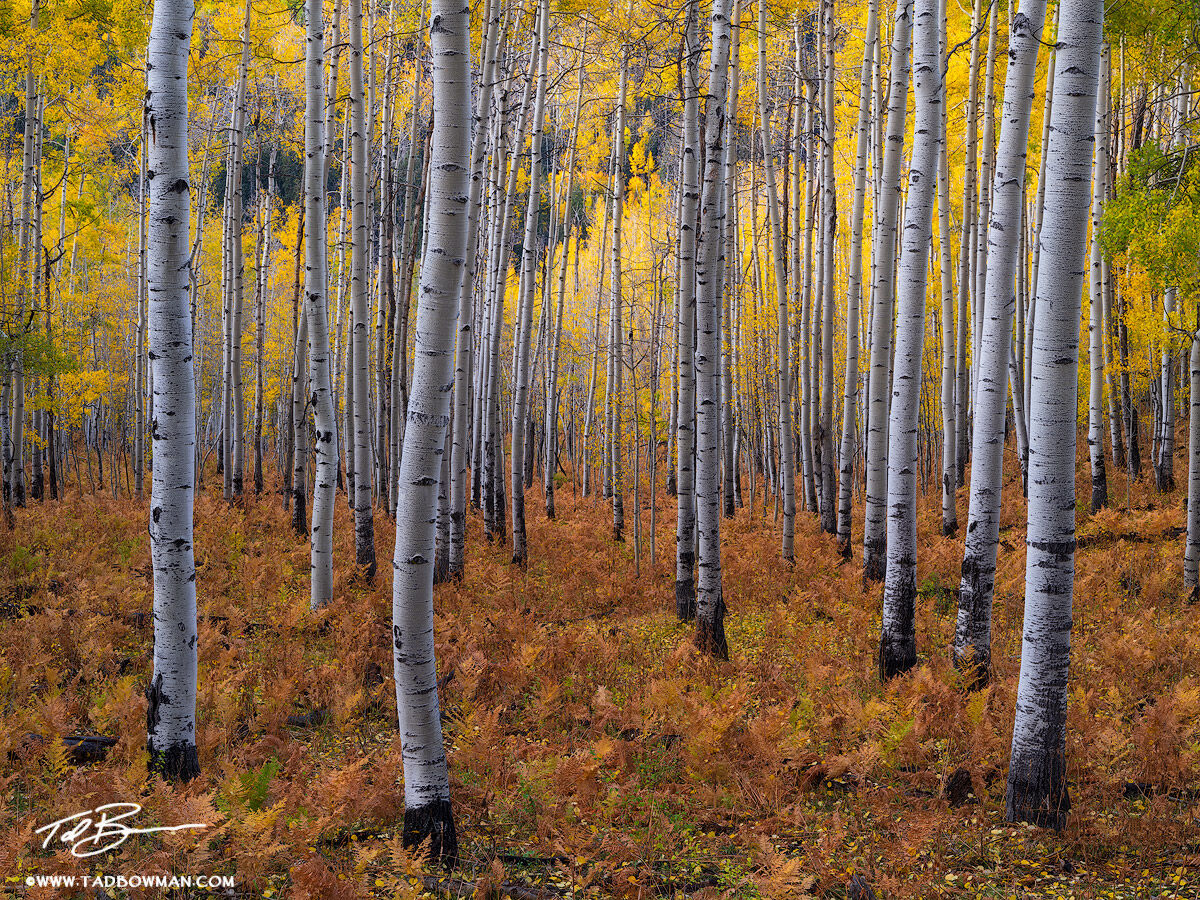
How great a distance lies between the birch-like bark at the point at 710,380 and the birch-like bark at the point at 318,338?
A: 387 cm

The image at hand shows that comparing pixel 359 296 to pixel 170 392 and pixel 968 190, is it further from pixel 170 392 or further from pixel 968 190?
pixel 968 190

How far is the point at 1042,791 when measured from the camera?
12.6 ft

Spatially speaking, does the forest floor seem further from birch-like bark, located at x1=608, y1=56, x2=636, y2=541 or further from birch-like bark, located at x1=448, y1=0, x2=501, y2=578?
birch-like bark, located at x1=608, y1=56, x2=636, y2=541

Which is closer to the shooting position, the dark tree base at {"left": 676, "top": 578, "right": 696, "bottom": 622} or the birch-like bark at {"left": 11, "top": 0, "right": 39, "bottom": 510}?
the dark tree base at {"left": 676, "top": 578, "right": 696, "bottom": 622}

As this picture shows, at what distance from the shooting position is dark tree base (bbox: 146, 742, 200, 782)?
13.5 ft

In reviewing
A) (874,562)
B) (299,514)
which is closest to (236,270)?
(299,514)

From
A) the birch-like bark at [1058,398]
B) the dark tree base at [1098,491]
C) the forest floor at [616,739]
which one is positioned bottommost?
the forest floor at [616,739]

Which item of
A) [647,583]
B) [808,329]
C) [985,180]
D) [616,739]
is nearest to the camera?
[616,739]

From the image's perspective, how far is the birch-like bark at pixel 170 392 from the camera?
13.2 feet

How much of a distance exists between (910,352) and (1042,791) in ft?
11.1

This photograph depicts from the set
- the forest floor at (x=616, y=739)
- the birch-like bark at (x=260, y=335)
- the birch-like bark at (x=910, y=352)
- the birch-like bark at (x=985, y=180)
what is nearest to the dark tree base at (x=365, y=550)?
the forest floor at (x=616, y=739)

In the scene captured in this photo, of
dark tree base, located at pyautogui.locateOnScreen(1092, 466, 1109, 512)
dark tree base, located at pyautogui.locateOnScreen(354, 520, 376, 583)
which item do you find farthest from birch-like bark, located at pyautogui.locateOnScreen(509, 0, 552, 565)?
dark tree base, located at pyautogui.locateOnScreen(1092, 466, 1109, 512)

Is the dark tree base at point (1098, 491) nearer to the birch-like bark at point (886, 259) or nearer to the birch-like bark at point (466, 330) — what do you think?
the birch-like bark at point (886, 259)
